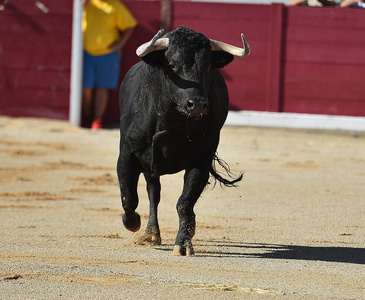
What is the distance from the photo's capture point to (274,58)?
9938 millimetres

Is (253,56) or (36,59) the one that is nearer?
(36,59)

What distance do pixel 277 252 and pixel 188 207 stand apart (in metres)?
0.45

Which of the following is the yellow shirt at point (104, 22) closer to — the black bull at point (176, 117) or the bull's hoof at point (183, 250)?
the black bull at point (176, 117)

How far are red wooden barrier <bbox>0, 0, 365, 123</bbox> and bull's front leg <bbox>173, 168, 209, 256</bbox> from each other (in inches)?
235

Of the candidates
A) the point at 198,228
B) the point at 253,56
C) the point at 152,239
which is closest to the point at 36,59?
the point at 253,56

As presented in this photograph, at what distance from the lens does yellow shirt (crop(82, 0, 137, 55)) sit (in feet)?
30.5

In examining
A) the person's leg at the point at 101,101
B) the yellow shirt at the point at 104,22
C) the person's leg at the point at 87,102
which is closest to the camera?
the yellow shirt at the point at 104,22

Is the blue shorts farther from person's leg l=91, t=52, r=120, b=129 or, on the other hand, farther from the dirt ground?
the dirt ground

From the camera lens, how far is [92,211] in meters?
5.10

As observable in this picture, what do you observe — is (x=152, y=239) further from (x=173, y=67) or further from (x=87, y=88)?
(x=87, y=88)

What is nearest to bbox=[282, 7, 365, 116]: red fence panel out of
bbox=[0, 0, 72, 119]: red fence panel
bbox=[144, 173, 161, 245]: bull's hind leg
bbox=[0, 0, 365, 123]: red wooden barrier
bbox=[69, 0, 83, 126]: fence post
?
bbox=[0, 0, 365, 123]: red wooden barrier

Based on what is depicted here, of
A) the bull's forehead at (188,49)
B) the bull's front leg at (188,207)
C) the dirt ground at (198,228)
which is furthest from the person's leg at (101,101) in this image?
the bull's forehead at (188,49)

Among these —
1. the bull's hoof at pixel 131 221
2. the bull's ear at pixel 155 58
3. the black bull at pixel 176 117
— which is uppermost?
the bull's ear at pixel 155 58

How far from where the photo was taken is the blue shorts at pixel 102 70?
9.49 metres
